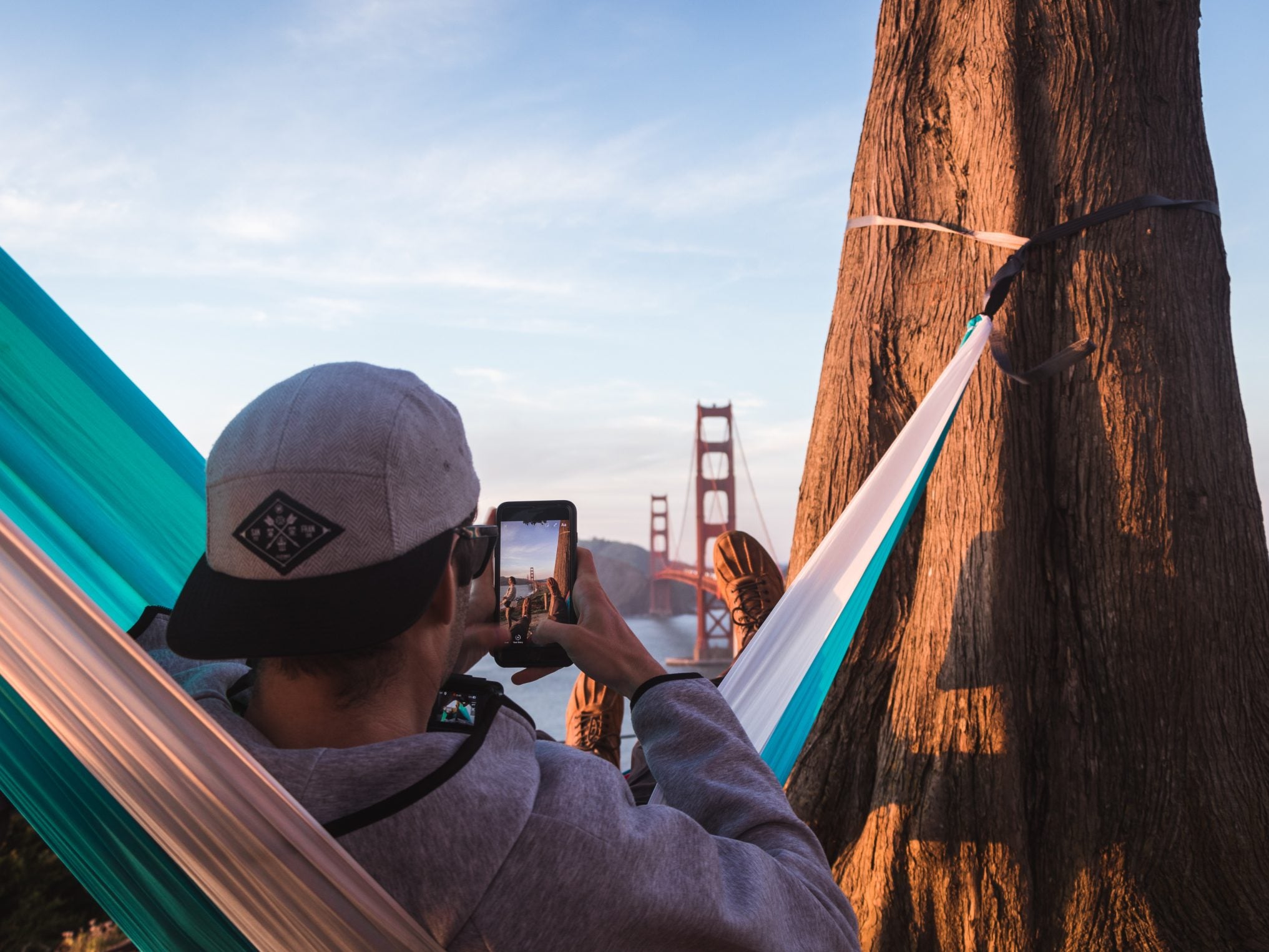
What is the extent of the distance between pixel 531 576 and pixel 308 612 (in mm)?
268

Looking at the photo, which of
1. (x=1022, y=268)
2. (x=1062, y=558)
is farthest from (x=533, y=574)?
(x=1022, y=268)

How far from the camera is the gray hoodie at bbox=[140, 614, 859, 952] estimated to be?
62cm

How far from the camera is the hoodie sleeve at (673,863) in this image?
0.63 meters

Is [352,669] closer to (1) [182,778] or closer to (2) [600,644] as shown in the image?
(1) [182,778]

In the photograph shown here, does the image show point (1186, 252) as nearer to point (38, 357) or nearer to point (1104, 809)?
point (1104, 809)

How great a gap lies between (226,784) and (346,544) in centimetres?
17

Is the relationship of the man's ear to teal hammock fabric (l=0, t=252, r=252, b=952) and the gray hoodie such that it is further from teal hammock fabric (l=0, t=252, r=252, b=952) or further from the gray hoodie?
teal hammock fabric (l=0, t=252, r=252, b=952)

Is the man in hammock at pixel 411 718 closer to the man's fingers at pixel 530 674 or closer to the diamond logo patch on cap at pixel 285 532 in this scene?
the diamond logo patch on cap at pixel 285 532

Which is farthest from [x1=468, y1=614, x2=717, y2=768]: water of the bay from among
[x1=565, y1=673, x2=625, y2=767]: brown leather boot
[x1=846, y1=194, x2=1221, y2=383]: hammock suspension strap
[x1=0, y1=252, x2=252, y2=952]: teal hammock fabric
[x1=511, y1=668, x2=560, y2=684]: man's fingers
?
[x1=511, y1=668, x2=560, y2=684]: man's fingers

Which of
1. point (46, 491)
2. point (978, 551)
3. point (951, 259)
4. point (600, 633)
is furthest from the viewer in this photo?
point (951, 259)

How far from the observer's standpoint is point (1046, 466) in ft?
6.31

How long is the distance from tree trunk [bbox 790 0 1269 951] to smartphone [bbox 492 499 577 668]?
3.92 feet

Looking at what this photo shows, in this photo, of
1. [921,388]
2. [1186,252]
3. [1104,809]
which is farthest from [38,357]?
[1186,252]

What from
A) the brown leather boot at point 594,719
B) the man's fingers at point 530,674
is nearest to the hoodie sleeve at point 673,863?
the man's fingers at point 530,674
